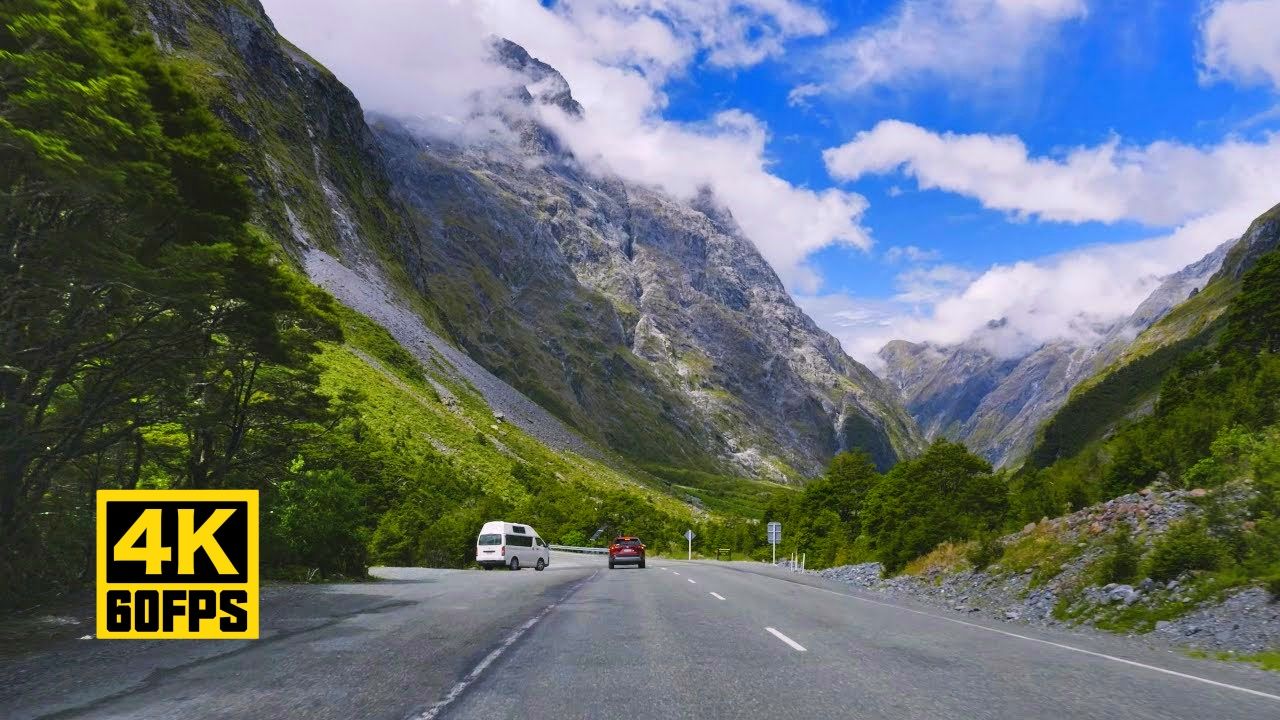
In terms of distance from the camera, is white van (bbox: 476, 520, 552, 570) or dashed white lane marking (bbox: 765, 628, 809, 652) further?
white van (bbox: 476, 520, 552, 570)

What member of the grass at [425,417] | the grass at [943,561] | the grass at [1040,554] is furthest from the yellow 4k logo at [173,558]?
the grass at [425,417]

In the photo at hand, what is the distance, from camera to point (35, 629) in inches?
420

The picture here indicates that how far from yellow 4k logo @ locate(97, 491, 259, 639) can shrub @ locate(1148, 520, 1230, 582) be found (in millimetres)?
15462

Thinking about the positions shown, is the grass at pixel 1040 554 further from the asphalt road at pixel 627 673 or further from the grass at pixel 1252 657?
the grass at pixel 1252 657

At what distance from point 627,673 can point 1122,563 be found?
39.7 ft

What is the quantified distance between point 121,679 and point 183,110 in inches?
400

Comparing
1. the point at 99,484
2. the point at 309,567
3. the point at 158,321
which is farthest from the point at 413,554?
the point at 158,321

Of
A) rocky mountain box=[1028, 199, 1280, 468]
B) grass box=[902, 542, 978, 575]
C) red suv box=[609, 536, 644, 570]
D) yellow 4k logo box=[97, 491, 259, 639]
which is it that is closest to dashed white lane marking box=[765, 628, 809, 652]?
yellow 4k logo box=[97, 491, 259, 639]

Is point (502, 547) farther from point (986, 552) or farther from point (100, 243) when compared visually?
point (100, 243)

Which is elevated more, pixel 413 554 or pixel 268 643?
pixel 268 643

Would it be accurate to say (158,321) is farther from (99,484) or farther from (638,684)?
(638,684)

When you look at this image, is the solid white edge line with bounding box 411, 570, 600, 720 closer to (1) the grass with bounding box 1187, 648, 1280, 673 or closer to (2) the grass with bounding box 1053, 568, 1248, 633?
(1) the grass with bounding box 1187, 648, 1280, 673

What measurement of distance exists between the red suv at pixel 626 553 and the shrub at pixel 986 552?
20.1 metres

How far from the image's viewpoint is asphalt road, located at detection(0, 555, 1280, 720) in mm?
6332
